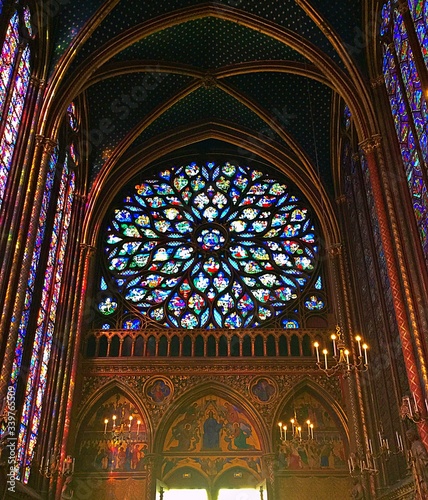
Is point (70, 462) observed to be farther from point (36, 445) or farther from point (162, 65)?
point (162, 65)

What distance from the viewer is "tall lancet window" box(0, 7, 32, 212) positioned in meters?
11.1

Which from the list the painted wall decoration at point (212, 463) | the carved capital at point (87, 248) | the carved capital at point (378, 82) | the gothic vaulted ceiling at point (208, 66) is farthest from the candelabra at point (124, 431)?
the carved capital at point (378, 82)

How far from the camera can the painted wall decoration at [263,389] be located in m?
15.4

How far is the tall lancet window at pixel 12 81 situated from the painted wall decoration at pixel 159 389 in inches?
277

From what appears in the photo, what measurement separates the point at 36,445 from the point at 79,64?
9106mm

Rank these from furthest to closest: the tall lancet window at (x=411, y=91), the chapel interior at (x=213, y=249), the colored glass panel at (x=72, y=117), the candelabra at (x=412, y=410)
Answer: the colored glass panel at (x=72, y=117) < the chapel interior at (x=213, y=249) < the tall lancet window at (x=411, y=91) < the candelabra at (x=412, y=410)

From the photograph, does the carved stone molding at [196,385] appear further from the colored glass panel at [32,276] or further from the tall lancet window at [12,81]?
the tall lancet window at [12,81]

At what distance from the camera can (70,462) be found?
13.5 meters

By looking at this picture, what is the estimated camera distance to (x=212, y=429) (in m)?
15.2

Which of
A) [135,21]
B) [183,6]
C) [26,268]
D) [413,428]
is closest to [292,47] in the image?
[183,6]

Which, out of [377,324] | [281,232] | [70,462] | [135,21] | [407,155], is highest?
[135,21]

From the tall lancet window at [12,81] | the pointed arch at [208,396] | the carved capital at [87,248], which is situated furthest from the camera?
the carved capital at [87,248]

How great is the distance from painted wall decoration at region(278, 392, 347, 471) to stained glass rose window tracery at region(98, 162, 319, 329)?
277 centimetres

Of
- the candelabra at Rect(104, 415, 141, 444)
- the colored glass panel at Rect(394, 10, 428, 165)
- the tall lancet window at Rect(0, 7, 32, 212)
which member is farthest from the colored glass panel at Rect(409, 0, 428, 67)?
the candelabra at Rect(104, 415, 141, 444)
